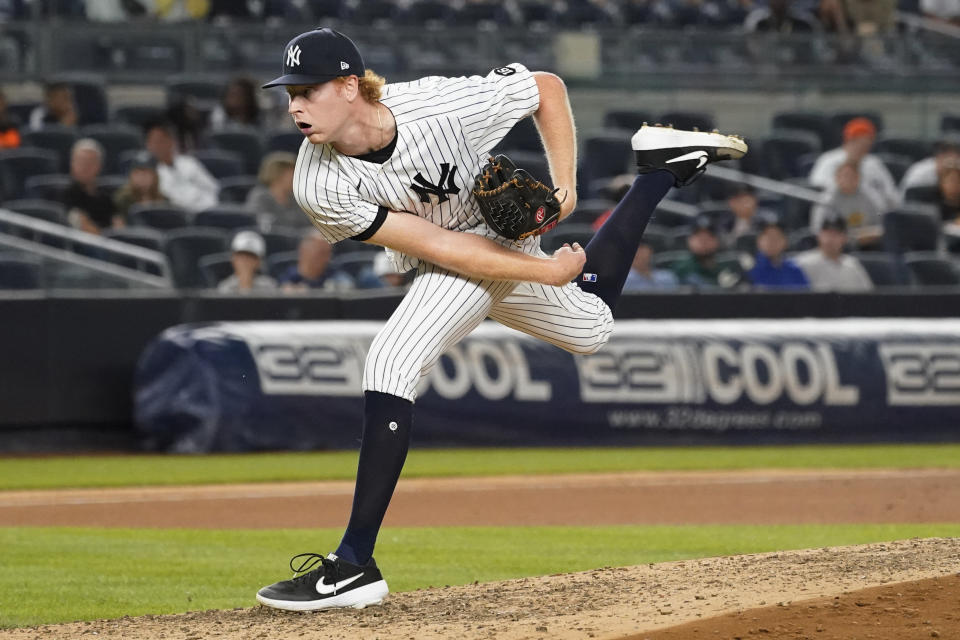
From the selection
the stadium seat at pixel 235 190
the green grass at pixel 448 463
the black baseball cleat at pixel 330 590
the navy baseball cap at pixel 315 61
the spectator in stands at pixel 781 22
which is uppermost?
the spectator in stands at pixel 781 22

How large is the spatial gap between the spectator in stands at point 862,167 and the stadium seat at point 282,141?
5.07 metres

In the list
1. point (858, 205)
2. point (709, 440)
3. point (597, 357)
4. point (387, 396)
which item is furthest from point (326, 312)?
point (387, 396)

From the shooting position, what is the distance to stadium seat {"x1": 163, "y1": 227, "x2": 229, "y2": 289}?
1136 centimetres

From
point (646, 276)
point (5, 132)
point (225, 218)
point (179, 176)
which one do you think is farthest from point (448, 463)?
point (5, 132)

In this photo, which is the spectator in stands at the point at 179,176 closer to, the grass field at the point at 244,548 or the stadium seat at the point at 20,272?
the stadium seat at the point at 20,272

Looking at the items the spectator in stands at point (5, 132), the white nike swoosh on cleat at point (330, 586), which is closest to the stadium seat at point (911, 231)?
the spectator in stands at point (5, 132)

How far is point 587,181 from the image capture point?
14328 mm

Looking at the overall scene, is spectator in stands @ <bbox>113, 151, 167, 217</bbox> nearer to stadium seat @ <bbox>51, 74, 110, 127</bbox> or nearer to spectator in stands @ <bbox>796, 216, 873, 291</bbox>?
stadium seat @ <bbox>51, 74, 110, 127</bbox>

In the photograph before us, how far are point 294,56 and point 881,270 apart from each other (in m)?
9.53

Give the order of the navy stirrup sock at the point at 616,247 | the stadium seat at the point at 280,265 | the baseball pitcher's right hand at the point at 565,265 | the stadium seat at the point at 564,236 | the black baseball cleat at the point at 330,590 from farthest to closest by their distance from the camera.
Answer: the stadium seat at the point at 280,265 → the stadium seat at the point at 564,236 → the navy stirrup sock at the point at 616,247 → the baseball pitcher's right hand at the point at 565,265 → the black baseball cleat at the point at 330,590

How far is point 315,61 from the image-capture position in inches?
171

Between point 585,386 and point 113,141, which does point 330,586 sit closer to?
point 585,386

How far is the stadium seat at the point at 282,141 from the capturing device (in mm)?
13719

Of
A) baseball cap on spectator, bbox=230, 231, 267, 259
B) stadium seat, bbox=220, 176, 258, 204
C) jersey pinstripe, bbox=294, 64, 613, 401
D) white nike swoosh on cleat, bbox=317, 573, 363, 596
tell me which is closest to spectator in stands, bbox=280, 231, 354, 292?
baseball cap on spectator, bbox=230, 231, 267, 259
